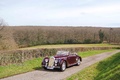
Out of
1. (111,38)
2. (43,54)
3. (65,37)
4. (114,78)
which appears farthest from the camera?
(111,38)

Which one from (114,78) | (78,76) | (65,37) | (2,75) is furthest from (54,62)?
(65,37)

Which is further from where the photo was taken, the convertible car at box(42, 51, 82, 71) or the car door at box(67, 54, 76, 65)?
the car door at box(67, 54, 76, 65)

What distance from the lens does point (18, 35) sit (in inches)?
2857

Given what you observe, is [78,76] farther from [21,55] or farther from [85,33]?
[85,33]

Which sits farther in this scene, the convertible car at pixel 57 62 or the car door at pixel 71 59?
the car door at pixel 71 59

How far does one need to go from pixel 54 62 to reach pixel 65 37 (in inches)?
2884

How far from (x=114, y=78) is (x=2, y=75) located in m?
7.58

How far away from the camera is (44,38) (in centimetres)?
8000

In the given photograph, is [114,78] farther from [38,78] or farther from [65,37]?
[65,37]

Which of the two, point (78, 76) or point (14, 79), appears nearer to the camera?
point (14, 79)

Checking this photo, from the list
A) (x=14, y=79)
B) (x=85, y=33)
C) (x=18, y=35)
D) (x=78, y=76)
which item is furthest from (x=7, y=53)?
(x=85, y=33)

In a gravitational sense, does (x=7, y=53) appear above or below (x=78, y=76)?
above

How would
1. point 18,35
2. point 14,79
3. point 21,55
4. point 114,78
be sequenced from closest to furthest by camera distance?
point 114,78, point 14,79, point 21,55, point 18,35

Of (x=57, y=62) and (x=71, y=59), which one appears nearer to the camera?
(x=57, y=62)
